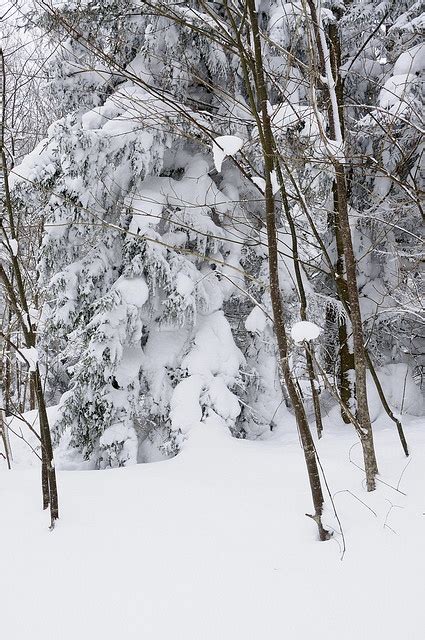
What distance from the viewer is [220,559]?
2770mm

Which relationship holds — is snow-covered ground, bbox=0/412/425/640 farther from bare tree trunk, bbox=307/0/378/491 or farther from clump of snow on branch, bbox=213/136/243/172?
clump of snow on branch, bbox=213/136/243/172

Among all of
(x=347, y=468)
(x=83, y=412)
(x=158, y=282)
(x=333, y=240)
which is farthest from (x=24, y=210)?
(x=347, y=468)

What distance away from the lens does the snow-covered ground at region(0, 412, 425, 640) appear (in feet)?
7.30

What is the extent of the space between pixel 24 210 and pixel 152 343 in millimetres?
2427

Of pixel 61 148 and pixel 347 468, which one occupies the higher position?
pixel 61 148

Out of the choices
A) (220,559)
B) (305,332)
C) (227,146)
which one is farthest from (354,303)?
(220,559)

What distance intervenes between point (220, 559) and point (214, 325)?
12.0 ft

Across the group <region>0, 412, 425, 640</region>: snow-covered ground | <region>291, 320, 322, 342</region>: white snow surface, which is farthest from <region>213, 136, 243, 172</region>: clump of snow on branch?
<region>0, 412, 425, 640</region>: snow-covered ground

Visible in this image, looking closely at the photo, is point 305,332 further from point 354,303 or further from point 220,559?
point 220,559

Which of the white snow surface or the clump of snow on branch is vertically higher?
the clump of snow on branch

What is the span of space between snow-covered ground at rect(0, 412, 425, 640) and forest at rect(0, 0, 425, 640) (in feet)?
0.05

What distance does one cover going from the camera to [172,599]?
248cm

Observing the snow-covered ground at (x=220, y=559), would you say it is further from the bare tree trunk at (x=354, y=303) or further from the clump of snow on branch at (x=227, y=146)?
the clump of snow on branch at (x=227, y=146)

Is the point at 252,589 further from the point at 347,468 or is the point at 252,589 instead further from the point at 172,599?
the point at 347,468
